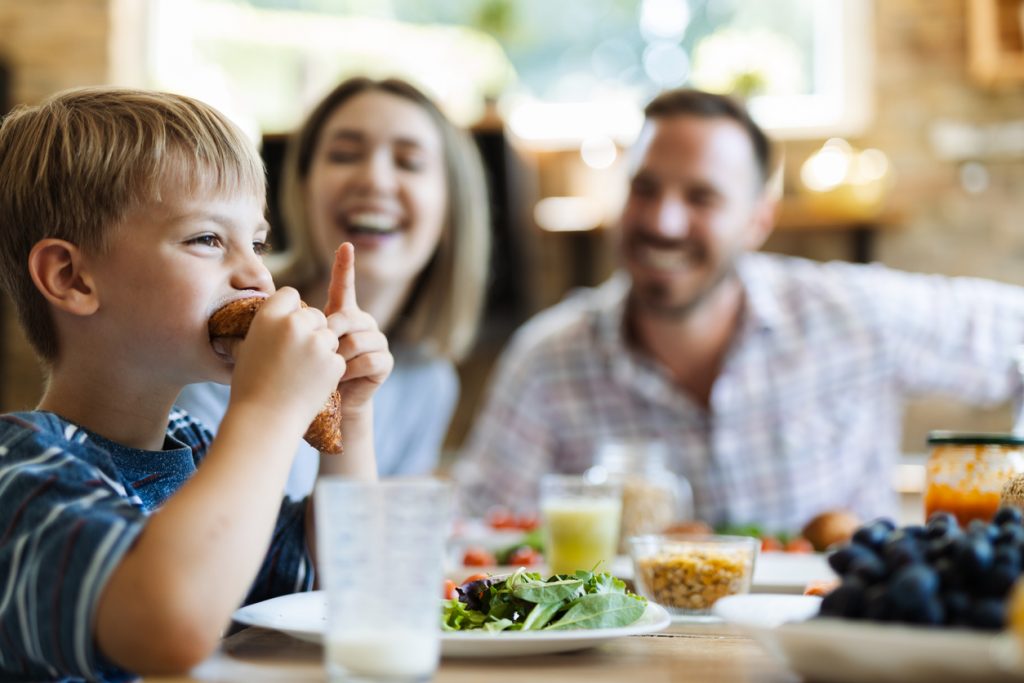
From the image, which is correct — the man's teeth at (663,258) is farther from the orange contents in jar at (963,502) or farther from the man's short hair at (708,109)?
the orange contents in jar at (963,502)

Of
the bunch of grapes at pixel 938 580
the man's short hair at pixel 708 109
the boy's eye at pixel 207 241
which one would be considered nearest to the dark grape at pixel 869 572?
the bunch of grapes at pixel 938 580

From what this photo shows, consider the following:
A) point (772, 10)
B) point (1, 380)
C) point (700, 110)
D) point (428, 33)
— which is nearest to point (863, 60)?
point (772, 10)

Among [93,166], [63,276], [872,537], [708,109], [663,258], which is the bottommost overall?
[872,537]

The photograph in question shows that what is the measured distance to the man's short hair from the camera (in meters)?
3.02

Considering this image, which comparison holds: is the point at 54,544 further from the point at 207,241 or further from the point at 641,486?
the point at 641,486

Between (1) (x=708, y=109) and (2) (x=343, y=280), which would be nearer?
(2) (x=343, y=280)

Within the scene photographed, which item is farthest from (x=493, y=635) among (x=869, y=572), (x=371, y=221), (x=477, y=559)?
(x=371, y=221)

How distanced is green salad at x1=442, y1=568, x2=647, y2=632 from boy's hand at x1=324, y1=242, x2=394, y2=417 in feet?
0.89

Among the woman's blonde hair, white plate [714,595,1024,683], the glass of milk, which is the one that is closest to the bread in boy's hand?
the glass of milk

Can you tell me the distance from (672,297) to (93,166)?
1.99 metres

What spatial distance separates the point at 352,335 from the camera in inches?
46.1

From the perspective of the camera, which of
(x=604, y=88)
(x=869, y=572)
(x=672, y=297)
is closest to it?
(x=869, y=572)

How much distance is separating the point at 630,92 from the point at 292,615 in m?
Answer: 4.63

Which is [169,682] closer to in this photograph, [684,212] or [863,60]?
[684,212]
